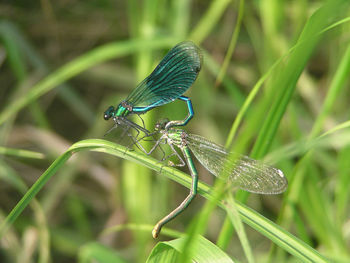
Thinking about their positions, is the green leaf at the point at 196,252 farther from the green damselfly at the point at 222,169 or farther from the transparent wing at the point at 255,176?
the transparent wing at the point at 255,176

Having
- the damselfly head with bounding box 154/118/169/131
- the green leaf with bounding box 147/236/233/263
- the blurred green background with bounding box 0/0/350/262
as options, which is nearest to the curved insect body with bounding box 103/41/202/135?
the damselfly head with bounding box 154/118/169/131

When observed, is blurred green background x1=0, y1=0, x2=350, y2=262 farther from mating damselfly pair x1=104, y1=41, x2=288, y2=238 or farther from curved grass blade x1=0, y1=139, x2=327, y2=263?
curved grass blade x1=0, y1=139, x2=327, y2=263

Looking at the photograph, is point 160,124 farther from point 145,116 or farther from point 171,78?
point 145,116

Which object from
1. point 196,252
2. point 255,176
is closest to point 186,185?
point 196,252

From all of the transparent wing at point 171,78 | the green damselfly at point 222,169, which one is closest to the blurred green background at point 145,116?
the green damselfly at point 222,169

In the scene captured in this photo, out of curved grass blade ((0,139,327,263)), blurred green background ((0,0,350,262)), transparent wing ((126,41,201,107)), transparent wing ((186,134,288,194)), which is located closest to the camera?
curved grass blade ((0,139,327,263))
